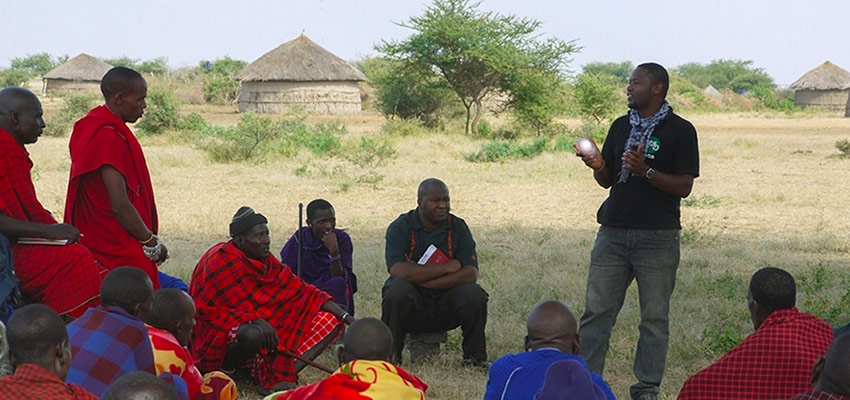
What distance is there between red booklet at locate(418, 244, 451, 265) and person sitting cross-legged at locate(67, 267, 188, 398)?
220 cm

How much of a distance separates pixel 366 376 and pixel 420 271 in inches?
93.6

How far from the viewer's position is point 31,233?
13.9 ft

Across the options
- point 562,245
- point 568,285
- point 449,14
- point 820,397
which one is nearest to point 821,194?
point 562,245

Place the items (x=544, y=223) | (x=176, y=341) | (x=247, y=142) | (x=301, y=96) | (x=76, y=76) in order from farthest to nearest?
(x=76, y=76), (x=301, y=96), (x=247, y=142), (x=544, y=223), (x=176, y=341)

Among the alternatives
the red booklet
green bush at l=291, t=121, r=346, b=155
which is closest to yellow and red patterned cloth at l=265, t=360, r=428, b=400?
the red booklet

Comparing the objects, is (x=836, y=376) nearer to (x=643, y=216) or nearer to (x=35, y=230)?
(x=643, y=216)

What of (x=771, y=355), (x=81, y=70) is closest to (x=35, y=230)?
(x=771, y=355)

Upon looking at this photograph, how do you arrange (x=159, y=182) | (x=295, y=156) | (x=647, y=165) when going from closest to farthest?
(x=647, y=165) → (x=159, y=182) → (x=295, y=156)

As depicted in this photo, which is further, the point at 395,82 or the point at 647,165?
the point at 395,82

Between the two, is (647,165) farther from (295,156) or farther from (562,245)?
(295,156)

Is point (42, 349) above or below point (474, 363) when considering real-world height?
above

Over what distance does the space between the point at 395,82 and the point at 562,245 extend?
19687 mm

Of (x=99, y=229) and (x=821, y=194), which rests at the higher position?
(x=99, y=229)

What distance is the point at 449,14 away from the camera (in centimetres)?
2755
